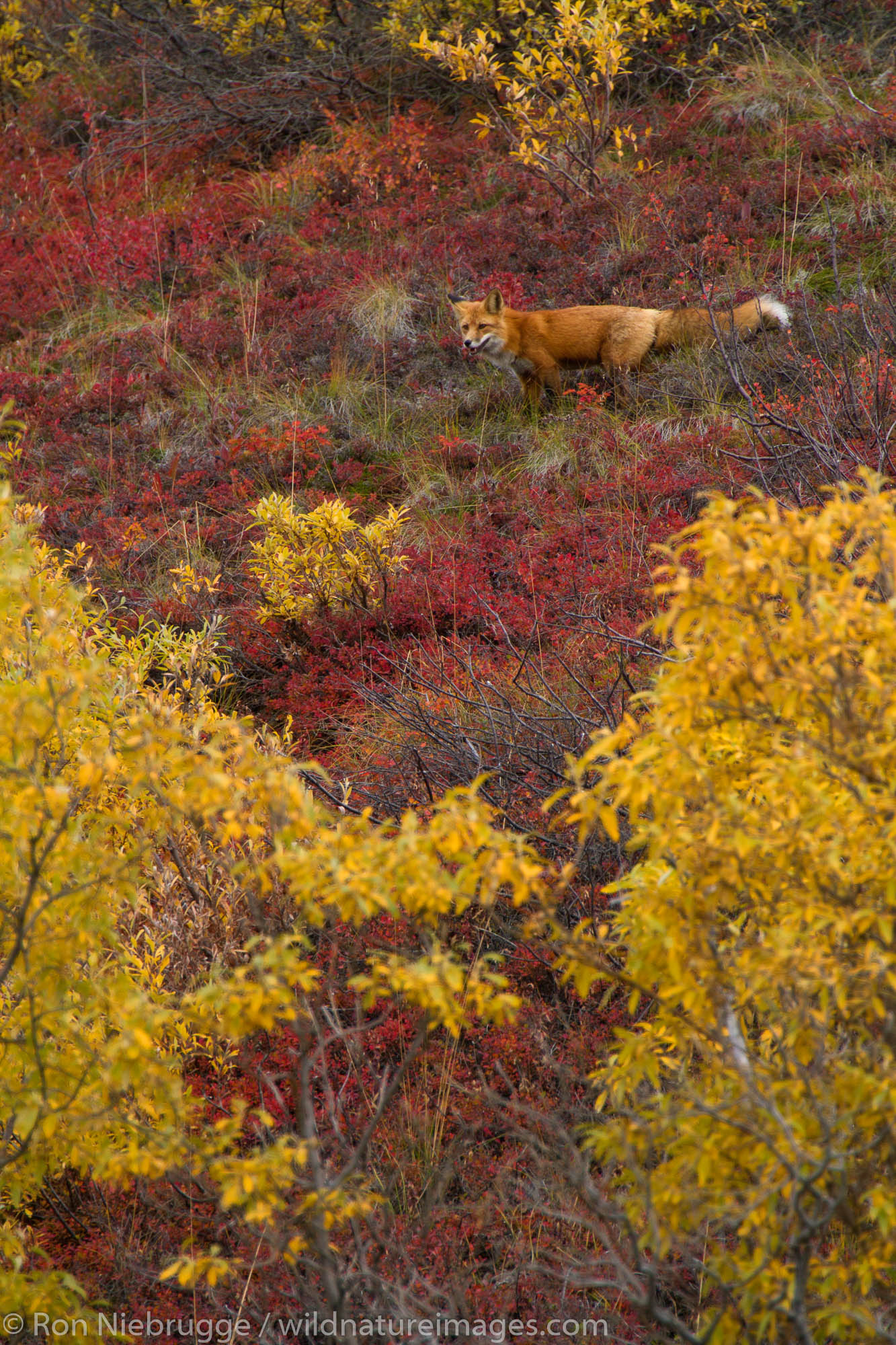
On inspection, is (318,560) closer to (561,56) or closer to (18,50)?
(561,56)

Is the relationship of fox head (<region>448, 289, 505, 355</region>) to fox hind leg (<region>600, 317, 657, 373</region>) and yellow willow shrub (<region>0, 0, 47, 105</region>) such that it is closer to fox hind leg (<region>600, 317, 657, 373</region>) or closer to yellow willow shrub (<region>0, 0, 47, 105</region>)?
fox hind leg (<region>600, 317, 657, 373</region>)

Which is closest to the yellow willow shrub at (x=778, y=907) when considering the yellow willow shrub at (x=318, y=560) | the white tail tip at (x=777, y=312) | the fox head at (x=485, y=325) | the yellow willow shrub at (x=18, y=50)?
the yellow willow shrub at (x=318, y=560)

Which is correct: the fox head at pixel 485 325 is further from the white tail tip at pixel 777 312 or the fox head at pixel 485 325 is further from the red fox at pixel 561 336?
the white tail tip at pixel 777 312

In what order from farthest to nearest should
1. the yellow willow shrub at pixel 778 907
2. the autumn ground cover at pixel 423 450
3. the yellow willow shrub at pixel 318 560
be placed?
1. the yellow willow shrub at pixel 318 560
2. the autumn ground cover at pixel 423 450
3. the yellow willow shrub at pixel 778 907

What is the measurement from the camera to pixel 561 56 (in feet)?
30.5

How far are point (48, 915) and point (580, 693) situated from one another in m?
3.24

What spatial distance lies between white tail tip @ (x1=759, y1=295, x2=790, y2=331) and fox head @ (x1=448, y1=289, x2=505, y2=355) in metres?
2.10

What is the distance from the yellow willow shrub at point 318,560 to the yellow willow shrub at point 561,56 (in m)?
5.11

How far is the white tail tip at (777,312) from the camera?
7629 millimetres

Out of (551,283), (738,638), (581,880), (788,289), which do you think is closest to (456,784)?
(581,880)

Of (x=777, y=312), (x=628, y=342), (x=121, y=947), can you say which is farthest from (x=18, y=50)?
(x=121, y=947)

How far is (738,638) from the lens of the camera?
1971 millimetres

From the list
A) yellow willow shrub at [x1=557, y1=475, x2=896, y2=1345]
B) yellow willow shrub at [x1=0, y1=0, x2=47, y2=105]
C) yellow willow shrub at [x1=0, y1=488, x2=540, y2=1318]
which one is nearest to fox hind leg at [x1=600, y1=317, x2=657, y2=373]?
yellow willow shrub at [x1=0, y1=488, x2=540, y2=1318]

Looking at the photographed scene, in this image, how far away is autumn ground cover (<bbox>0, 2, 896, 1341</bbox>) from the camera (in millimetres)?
3410
